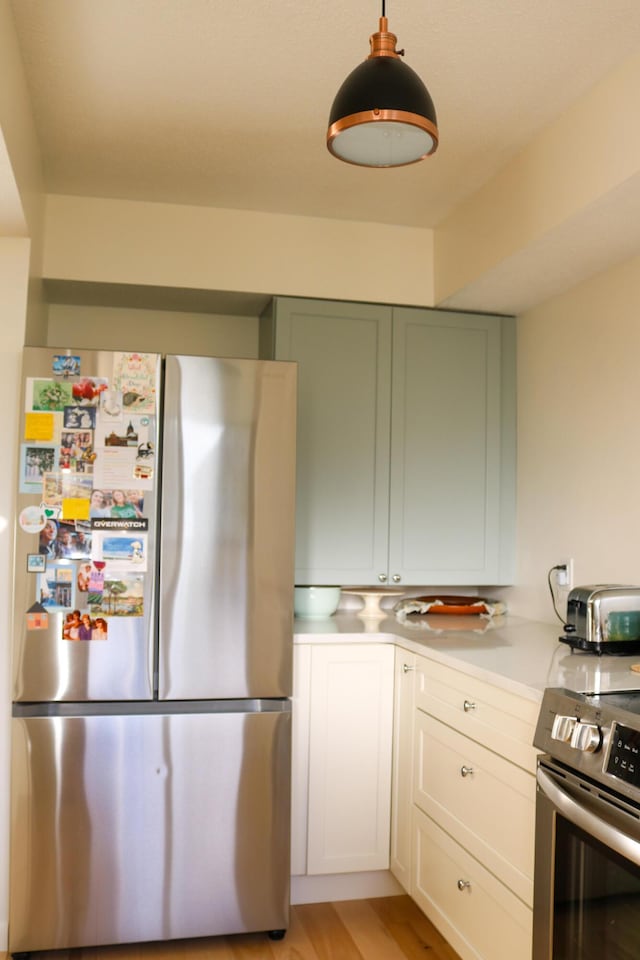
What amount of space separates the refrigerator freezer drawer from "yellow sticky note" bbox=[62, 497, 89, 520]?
58cm

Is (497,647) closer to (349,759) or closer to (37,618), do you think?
(349,759)

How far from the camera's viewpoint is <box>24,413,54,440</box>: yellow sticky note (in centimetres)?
254

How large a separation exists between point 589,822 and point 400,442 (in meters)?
1.96

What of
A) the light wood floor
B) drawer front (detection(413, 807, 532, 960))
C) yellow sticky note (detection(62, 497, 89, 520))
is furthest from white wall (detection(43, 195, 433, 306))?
the light wood floor

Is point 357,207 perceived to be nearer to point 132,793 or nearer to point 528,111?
point 528,111

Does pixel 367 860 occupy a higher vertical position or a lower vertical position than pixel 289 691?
lower

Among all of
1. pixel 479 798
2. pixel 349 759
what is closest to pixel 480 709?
pixel 479 798

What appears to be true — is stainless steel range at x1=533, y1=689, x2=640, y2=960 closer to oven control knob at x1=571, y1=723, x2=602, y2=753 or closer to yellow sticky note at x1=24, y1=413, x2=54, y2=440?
oven control knob at x1=571, y1=723, x2=602, y2=753

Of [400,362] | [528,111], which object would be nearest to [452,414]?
[400,362]

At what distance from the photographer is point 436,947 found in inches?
103

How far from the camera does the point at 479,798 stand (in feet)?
7.34

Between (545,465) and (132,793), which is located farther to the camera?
(545,465)

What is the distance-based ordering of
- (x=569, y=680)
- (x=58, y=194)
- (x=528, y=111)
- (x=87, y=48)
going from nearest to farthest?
(x=569, y=680) < (x=87, y=48) < (x=528, y=111) < (x=58, y=194)

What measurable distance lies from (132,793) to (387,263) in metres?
2.16
